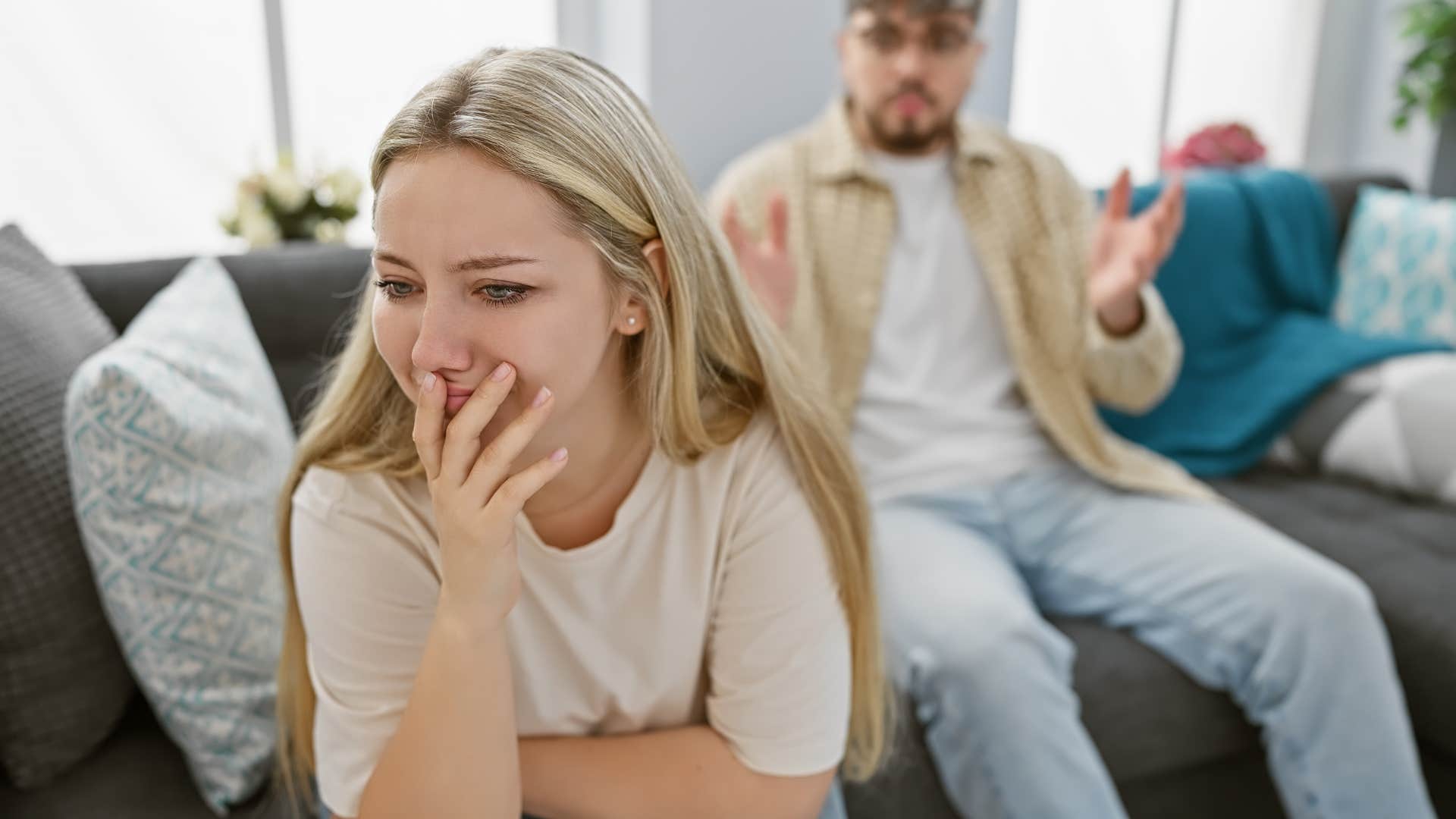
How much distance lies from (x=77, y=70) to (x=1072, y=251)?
198 centimetres

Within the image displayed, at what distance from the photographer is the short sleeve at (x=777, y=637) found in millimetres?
1006

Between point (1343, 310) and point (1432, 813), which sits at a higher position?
point (1343, 310)

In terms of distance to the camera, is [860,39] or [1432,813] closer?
[1432,813]

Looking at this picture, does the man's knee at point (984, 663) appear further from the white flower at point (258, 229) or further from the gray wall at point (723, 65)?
the white flower at point (258, 229)

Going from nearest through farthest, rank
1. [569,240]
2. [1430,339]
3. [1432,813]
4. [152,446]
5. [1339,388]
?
[569,240], [152,446], [1432,813], [1339,388], [1430,339]

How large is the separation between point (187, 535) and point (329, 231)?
0.95 meters

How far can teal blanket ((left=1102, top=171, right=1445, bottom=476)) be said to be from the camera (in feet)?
6.74

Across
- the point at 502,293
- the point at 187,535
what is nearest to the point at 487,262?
the point at 502,293

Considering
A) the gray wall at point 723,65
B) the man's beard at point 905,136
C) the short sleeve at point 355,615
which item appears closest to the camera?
the short sleeve at point 355,615

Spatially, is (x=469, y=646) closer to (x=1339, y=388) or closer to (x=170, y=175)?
(x=1339, y=388)

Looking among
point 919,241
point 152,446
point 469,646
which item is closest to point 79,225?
point 152,446

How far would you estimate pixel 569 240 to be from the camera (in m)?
0.84

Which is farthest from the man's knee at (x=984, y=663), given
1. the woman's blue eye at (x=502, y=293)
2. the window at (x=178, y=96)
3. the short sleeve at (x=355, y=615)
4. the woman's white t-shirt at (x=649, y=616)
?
the window at (x=178, y=96)

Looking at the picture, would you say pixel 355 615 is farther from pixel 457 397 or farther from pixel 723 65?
pixel 723 65
